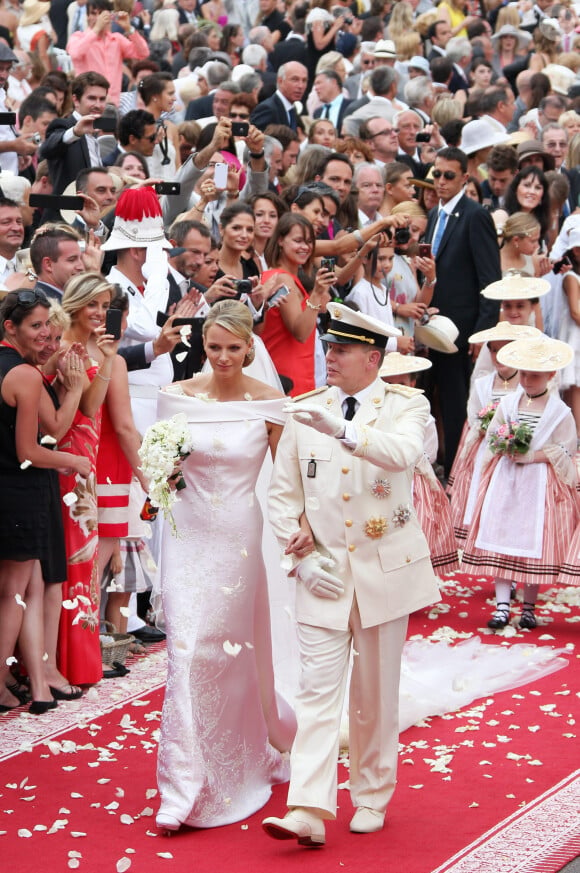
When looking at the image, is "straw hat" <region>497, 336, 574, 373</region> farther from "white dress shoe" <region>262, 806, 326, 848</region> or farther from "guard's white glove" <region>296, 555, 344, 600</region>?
"white dress shoe" <region>262, 806, 326, 848</region>

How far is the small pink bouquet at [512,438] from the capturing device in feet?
30.0

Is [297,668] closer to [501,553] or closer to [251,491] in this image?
[251,491]

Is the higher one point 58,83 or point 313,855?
point 58,83

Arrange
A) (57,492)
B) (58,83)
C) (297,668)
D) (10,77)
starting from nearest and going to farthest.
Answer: (297,668), (57,492), (58,83), (10,77)

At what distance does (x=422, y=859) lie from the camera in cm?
544

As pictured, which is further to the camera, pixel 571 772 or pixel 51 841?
pixel 571 772

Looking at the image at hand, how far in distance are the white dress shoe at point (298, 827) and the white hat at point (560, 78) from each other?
14.7 meters

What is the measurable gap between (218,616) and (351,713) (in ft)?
2.23

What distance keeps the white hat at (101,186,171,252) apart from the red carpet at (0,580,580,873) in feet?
8.40

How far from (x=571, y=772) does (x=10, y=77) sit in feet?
33.3

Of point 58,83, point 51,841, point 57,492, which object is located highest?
point 58,83

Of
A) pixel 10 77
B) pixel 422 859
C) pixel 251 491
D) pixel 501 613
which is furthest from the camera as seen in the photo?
pixel 10 77

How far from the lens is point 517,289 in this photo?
35.7 feet

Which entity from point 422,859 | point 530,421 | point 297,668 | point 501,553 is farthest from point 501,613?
point 422,859
